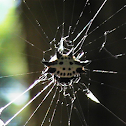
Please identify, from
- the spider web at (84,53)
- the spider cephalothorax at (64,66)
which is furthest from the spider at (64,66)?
the spider web at (84,53)

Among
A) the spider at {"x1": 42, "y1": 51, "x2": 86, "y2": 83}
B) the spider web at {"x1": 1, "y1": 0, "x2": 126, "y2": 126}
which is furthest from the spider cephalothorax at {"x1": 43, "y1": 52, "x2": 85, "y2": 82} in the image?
the spider web at {"x1": 1, "y1": 0, "x2": 126, "y2": 126}

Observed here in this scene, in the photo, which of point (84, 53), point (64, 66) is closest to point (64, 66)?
point (64, 66)

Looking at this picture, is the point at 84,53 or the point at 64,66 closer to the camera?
the point at 64,66

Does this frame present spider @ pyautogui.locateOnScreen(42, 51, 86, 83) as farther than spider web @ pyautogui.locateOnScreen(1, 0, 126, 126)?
No

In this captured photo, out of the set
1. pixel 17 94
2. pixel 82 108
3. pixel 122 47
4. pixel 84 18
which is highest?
pixel 84 18

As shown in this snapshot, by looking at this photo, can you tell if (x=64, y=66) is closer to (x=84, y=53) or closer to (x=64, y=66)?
(x=64, y=66)

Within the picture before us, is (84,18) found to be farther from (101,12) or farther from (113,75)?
(113,75)

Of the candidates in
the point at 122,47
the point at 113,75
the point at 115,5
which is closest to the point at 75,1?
the point at 115,5

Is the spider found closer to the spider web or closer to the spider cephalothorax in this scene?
the spider cephalothorax
